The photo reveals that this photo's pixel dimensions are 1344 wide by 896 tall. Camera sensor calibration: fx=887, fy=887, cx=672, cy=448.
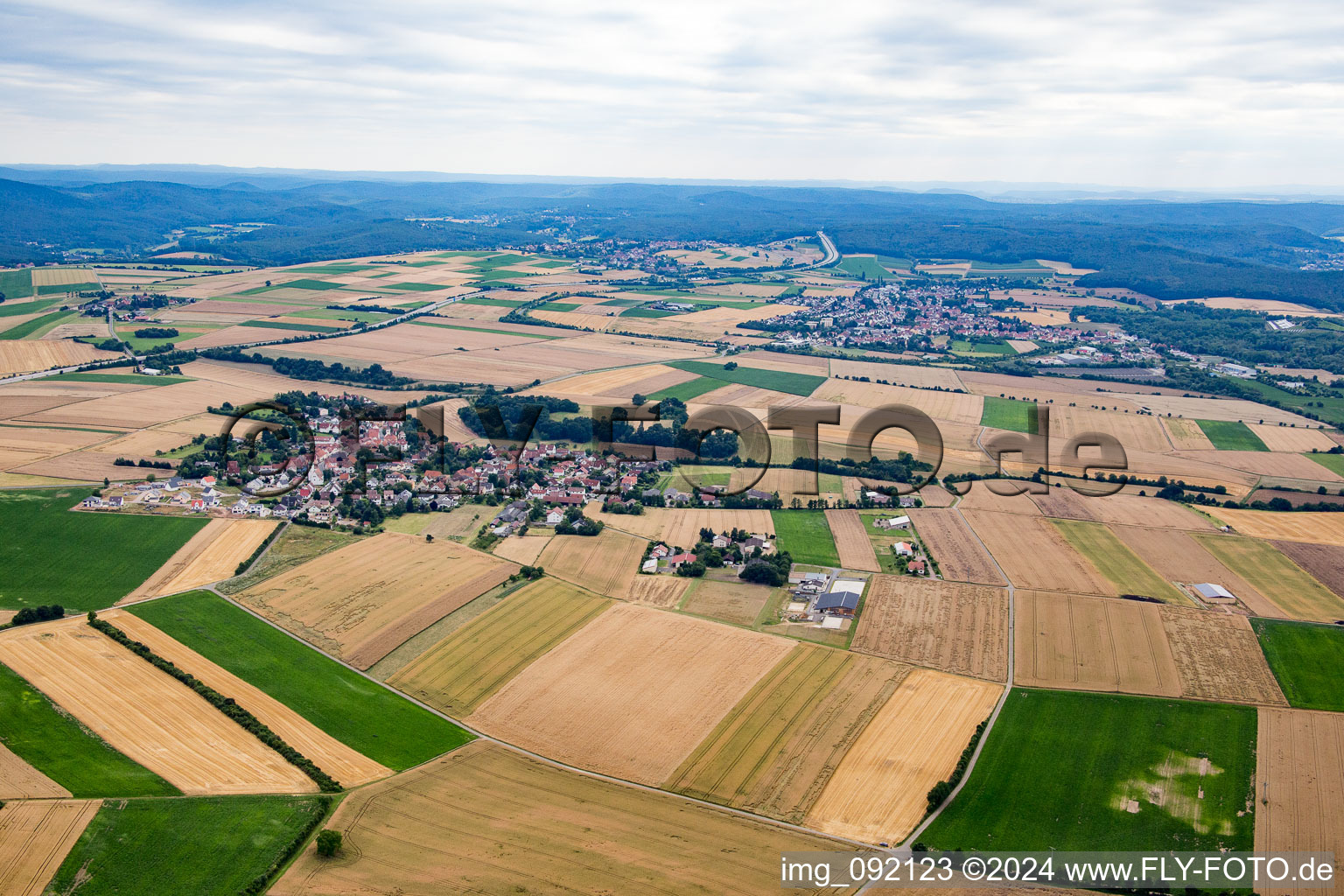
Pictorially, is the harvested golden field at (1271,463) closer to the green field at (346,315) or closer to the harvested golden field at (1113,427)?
the harvested golden field at (1113,427)

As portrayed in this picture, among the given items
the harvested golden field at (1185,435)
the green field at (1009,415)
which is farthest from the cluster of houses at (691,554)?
the harvested golden field at (1185,435)

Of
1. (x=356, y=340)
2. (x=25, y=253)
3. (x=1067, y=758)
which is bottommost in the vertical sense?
(x=1067, y=758)

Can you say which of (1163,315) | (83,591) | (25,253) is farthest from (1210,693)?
(25,253)

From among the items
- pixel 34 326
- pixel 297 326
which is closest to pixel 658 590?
pixel 297 326

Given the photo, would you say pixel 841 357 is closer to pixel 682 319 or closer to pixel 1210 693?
pixel 682 319

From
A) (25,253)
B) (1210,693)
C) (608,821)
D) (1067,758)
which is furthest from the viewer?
(25,253)

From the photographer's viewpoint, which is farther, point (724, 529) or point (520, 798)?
point (724, 529)
